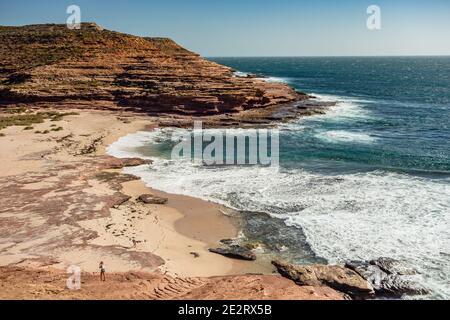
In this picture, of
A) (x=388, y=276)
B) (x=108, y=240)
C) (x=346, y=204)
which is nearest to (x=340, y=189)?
(x=346, y=204)

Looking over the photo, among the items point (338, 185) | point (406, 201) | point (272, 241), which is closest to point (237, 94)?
point (338, 185)

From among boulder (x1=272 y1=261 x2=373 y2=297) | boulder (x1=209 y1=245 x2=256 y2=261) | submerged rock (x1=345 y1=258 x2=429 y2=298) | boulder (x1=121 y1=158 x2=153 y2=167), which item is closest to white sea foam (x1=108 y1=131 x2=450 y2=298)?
submerged rock (x1=345 y1=258 x2=429 y2=298)

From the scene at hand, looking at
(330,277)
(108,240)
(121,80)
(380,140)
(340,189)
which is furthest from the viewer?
(121,80)

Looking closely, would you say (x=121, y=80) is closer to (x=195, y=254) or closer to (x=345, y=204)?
(x=345, y=204)

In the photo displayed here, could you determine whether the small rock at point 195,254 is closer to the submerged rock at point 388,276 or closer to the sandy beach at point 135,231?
the sandy beach at point 135,231

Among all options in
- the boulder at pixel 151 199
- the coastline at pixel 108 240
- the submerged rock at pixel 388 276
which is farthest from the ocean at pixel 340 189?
the coastline at pixel 108 240

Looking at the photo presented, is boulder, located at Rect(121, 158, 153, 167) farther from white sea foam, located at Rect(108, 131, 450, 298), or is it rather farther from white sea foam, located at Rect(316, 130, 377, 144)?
white sea foam, located at Rect(316, 130, 377, 144)
